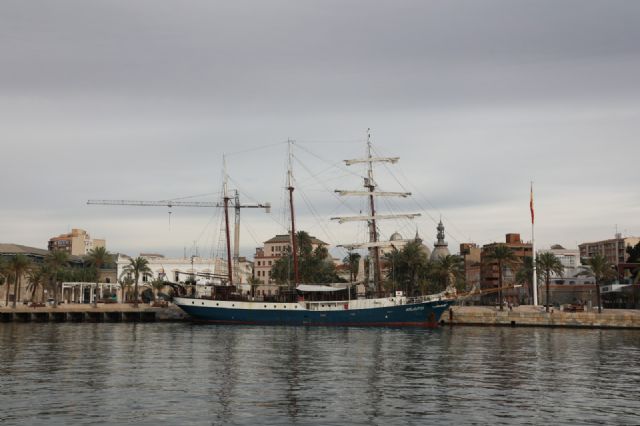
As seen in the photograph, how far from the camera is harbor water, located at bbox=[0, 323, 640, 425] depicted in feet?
95.6

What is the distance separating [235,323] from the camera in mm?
107562

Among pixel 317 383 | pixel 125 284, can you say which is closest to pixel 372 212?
pixel 125 284

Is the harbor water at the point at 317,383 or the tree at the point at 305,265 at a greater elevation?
the tree at the point at 305,265

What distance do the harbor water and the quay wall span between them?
32952 mm

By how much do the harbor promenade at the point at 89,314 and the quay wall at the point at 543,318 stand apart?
47.5m

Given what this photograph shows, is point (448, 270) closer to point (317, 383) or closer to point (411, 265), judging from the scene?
point (411, 265)

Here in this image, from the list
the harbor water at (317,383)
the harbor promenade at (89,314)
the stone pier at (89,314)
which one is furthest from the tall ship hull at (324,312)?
the harbor water at (317,383)

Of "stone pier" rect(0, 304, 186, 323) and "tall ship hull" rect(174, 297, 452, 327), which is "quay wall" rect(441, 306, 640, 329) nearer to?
"tall ship hull" rect(174, 297, 452, 327)

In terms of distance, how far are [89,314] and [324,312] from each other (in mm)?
42403

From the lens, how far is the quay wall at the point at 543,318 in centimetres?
9600

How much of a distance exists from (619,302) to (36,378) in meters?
118

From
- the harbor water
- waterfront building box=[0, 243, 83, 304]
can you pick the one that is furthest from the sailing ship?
waterfront building box=[0, 243, 83, 304]

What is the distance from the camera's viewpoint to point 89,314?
122 m

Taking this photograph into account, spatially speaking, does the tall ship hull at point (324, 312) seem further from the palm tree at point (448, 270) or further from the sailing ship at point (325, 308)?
the palm tree at point (448, 270)
